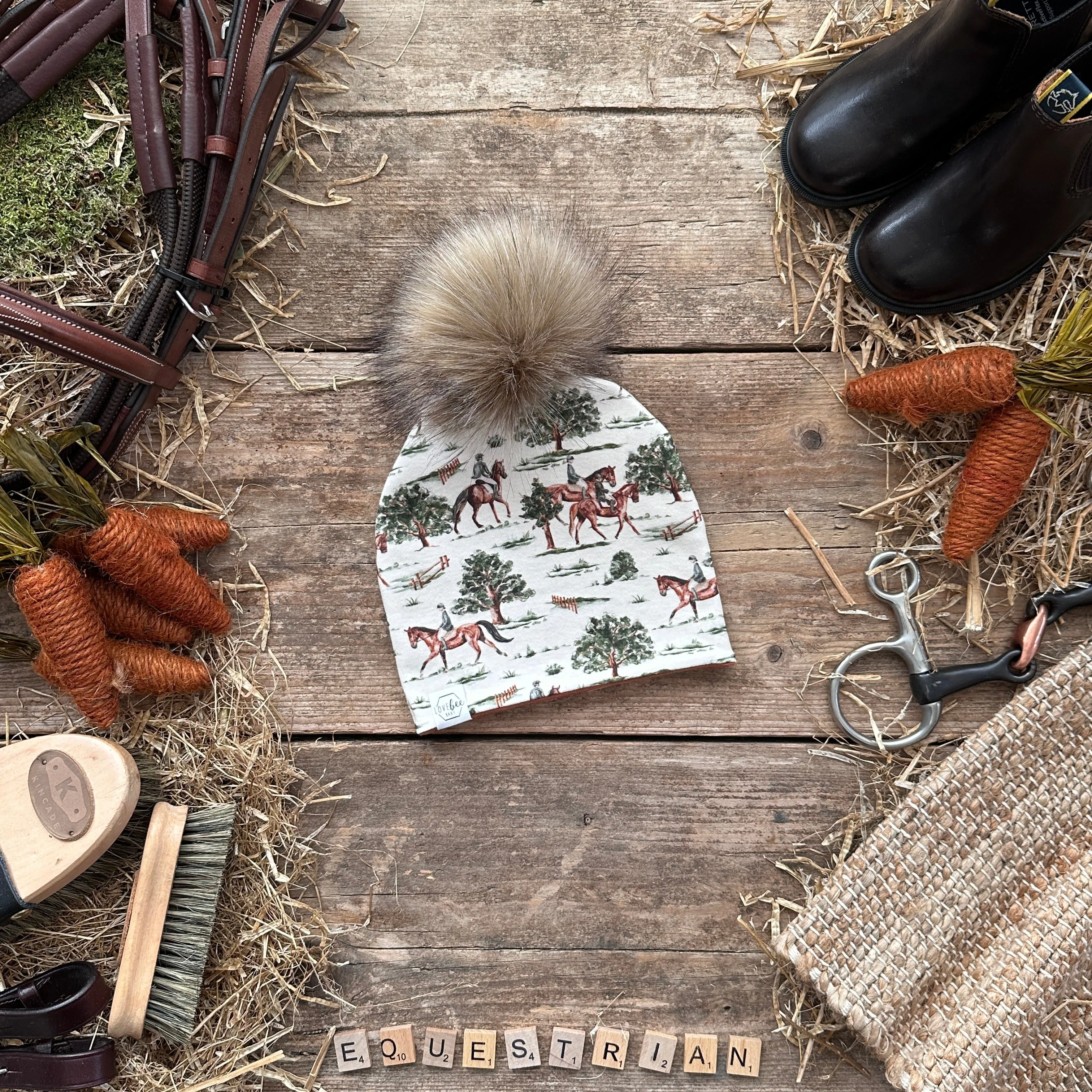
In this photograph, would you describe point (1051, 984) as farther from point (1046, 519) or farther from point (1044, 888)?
point (1046, 519)

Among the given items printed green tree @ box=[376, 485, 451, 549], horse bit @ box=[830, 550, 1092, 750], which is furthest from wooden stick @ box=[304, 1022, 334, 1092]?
horse bit @ box=[830, 550, 1092, 750]

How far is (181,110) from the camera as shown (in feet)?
2.83

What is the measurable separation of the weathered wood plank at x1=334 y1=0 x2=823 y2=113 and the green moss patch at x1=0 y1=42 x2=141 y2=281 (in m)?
0.23

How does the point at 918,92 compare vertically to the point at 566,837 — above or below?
above

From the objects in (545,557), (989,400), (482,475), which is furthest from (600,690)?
(989,400)

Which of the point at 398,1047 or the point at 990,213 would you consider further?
the point at 398,1047

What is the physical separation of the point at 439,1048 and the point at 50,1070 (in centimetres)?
40

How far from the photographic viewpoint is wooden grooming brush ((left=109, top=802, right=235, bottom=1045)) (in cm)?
87

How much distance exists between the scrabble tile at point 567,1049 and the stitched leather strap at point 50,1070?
1.58 feet

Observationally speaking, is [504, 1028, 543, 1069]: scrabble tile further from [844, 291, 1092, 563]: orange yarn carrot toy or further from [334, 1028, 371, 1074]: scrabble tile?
[844, 291, 1092, 563]: orange yarn carrot toy

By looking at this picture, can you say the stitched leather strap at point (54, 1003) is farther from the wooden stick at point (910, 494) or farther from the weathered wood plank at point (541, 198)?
the wooden stick at point (910, 494)

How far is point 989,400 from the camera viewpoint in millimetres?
839

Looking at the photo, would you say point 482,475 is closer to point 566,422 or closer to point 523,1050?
point 566,422

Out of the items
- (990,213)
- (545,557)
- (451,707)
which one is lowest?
(451,707)
